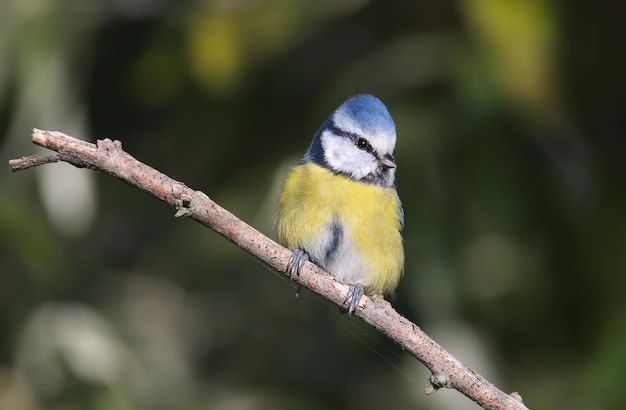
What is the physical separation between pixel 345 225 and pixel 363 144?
330 mm

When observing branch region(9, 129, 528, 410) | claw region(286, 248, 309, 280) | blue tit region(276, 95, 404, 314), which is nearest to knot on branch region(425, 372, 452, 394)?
branch region(9, 129, 528, 410)

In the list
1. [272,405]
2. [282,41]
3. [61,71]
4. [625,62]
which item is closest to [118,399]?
[272,405]

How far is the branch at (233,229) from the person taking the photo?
6.13ft

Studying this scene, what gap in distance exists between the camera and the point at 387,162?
282 centimetres

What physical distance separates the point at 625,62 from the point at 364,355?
156 cm

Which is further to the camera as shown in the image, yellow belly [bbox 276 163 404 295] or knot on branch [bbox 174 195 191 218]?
yellow belly [bbox 276 163 404 295]

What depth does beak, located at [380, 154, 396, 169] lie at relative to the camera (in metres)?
2.80

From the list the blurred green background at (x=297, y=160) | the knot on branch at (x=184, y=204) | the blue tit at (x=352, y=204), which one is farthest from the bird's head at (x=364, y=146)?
the knot on branch at (x=184, y=204)

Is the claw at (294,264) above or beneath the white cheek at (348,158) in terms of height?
beneath

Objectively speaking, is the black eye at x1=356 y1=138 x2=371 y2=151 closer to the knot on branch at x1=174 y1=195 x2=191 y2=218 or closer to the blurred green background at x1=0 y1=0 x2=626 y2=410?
the blurred green background at x1=0 y1=0 x2=626 y2=410

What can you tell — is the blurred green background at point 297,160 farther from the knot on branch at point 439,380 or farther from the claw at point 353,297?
the knot on branch at point 439,380

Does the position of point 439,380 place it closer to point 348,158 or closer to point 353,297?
point 353,297

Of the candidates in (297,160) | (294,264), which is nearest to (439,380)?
(294,264)

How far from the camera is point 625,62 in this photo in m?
3.24
